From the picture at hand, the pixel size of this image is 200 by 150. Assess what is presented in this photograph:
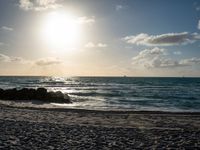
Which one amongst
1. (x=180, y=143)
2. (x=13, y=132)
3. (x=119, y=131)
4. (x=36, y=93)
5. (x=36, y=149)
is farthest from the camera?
(x=36, y=93)

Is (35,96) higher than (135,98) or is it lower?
higher

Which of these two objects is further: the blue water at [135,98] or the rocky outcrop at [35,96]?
the rocky outcrop at [35,96]

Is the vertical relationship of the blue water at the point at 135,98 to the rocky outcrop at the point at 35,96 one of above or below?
below

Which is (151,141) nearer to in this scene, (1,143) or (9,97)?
(1,143)

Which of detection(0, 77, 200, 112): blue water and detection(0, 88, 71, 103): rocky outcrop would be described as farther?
detection(0, 88, 71, 103): rocky outcrop

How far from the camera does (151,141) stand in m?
12.2

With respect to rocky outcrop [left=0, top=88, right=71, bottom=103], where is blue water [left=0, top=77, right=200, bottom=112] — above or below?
below

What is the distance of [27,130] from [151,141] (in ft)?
18.2

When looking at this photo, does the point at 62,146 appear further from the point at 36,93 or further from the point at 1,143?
the point at 36,93

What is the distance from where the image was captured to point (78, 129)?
48.3 feet

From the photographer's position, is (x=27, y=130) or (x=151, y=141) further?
(x=27, y=130)

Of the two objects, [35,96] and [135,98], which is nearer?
[35,96]

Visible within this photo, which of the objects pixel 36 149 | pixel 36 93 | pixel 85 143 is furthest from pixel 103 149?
pixel 36 93

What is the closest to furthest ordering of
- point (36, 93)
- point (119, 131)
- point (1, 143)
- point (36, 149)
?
point (36, 149), point (1, 143), point (119, 131), point (36, 93)
